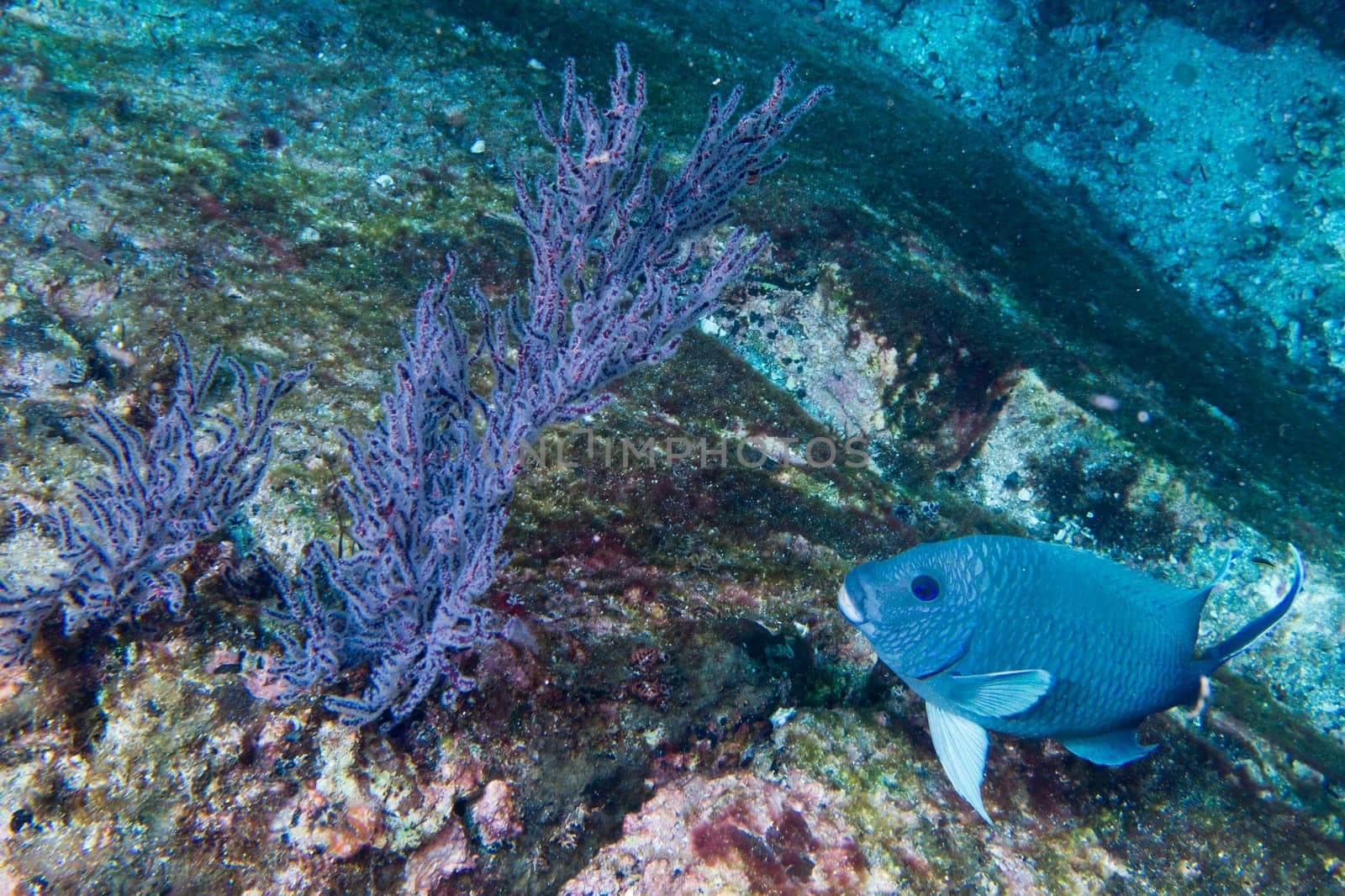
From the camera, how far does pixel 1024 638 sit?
6.62ft

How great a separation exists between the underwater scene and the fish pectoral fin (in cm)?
2

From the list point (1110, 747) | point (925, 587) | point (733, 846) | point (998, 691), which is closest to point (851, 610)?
point (925, 587)

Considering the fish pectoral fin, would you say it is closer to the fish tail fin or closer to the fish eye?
the fish tail fin

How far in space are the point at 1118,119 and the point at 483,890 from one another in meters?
11.1

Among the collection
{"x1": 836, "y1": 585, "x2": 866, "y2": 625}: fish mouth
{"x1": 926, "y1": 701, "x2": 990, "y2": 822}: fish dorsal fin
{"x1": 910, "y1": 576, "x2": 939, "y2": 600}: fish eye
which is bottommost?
{"x1": 926, "y1": 701, "x2": 990, "y2": 822}: fish dorsal fin

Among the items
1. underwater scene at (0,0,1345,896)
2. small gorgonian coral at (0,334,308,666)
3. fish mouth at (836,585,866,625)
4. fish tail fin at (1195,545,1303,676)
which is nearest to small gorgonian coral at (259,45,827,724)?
underwater scene at (0,0,1345,896)

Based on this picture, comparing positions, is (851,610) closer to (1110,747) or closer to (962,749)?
(962,749)

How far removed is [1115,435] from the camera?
375cm

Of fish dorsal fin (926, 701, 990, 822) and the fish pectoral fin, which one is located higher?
the fish pectoral fin

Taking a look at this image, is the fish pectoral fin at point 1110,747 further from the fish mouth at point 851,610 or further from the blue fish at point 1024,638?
the fish mouth at point 851,610

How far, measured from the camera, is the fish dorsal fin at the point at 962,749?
6.37ft

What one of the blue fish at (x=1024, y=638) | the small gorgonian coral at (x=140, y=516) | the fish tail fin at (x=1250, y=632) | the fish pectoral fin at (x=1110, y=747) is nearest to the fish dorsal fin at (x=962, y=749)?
the blue fish at (x=1024, y=638)

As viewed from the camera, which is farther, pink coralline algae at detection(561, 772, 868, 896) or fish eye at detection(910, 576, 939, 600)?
fish eye at detection(910, 576, 939, 600)

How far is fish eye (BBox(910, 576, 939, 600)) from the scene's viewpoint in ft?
6.77
